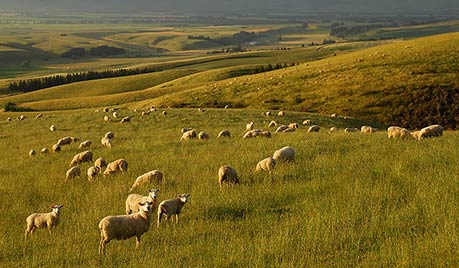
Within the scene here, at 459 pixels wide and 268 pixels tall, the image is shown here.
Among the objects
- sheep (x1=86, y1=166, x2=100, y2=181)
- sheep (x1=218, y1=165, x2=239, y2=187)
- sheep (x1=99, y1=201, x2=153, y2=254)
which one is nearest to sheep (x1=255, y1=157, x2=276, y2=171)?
sheep (x1=218, y1=165, x2=239, y2=187)

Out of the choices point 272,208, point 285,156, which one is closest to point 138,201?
point 272,208

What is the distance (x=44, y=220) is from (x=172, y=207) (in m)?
3.29

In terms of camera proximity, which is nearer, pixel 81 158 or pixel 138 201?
pixel 138 201

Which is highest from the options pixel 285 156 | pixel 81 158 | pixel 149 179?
pixel 285 156

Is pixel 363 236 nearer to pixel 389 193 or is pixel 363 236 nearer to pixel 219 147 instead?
pixel 389 193

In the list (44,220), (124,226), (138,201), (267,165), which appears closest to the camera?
(124,226)

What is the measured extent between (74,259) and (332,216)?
5636 millimetres

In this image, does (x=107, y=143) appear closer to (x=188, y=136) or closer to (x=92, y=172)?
(x=188, y=136)

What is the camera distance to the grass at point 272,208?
349 inches

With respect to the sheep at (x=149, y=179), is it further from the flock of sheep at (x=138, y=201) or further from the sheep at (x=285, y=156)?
→ the sheep at (x=285, y=156)

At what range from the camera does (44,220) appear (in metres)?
11.8

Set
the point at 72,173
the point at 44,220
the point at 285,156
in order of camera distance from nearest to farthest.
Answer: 1. the point at 44,220
2. the point at 285,156
3. the point at 72,173

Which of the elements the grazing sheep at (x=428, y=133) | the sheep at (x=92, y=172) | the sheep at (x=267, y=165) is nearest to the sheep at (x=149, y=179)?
the sheep at (x=92, y=172)

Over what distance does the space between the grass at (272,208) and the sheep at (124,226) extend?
10.0 inches
